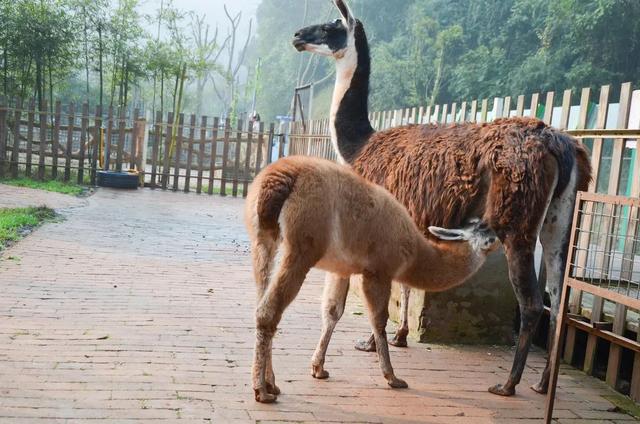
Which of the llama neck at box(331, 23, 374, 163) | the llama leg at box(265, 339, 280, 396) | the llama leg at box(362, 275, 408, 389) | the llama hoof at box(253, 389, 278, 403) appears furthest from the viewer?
the llama neck at box(331, 23, 374, 163)

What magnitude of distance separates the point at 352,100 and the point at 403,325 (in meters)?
2.23

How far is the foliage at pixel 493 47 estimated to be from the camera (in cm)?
2319

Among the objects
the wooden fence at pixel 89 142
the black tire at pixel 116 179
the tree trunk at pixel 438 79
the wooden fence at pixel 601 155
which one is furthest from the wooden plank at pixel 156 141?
the tree trunk at pixel 438 79

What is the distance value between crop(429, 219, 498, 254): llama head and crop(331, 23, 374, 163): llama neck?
5.83ft

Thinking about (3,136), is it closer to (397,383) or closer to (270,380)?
(270,380)

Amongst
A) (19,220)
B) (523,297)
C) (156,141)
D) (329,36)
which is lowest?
(19,220)

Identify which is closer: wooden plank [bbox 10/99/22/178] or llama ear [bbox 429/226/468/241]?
llama ear [bbox 429/226/468/241]

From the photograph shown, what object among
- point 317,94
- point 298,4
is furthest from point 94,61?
point 298,4

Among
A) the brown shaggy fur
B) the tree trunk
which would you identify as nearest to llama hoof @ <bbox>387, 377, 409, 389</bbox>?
the brown shaggy fur

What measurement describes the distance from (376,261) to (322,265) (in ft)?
1.10

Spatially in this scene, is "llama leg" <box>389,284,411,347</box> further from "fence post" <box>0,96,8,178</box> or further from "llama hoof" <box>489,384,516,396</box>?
"fence post" <box>0,96,8,178</box>

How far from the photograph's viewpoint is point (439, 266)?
4.22 m

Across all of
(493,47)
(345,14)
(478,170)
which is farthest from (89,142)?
(493,47)

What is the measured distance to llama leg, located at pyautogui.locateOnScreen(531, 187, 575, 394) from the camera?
457 centimetres
